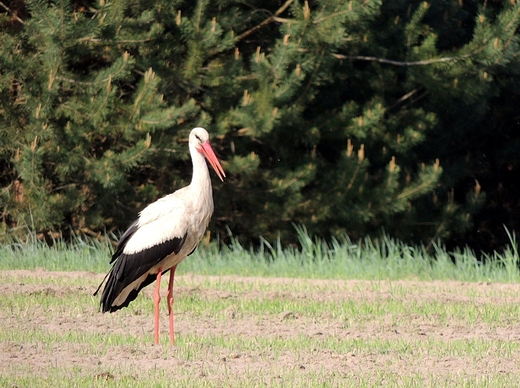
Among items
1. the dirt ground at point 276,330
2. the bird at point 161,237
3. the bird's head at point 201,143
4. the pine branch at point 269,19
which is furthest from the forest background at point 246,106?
the bird at point 161,237

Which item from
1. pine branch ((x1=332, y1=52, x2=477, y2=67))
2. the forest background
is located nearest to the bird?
the forest background

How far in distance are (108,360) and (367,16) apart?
7.45m

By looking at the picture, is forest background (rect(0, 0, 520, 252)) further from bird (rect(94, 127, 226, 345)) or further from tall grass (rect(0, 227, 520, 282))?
bird (rect(94, 127, 226, 345))

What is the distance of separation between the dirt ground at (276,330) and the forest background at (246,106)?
2.31m

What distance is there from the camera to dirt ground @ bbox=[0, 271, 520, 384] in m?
6.16

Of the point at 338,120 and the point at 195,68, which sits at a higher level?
the point at 195,68

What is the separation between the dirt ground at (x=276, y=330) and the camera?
6.16 m

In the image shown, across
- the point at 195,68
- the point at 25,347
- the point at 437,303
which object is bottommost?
the point at 437,303

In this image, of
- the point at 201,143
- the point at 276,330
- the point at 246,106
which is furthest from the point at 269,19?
the point at 276,330

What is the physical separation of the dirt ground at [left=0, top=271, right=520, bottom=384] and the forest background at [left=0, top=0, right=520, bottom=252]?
7.57 ft

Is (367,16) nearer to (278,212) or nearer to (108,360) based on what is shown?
(278,212)

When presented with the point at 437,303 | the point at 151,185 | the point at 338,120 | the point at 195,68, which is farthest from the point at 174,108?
the point at 437,303

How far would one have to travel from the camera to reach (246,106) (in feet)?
40.0

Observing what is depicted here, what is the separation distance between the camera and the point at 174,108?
11.8 m
